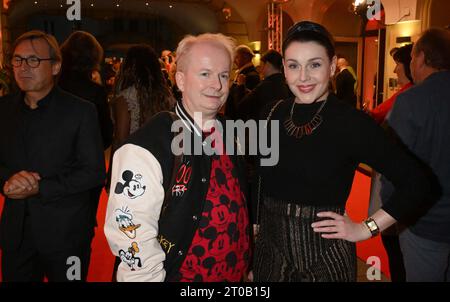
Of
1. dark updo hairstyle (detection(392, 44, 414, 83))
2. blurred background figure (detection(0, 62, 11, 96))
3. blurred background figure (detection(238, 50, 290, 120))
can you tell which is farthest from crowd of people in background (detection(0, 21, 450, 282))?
blurred background figure (detection(0, 62, 11, 96))

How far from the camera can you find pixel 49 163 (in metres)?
2.08

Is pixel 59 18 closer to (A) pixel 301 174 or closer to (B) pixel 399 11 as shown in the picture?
(B) pixel 399 11

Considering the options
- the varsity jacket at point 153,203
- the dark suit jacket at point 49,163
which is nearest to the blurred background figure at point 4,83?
the dark suit jacket at point 49,163

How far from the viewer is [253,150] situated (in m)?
1.81

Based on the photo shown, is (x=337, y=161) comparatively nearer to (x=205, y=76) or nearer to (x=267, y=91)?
(x=205, y=76)

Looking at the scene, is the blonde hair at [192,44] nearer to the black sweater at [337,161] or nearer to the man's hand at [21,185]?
the black sweater at [337,161]

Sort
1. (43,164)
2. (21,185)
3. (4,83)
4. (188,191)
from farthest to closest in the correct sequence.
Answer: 1. (4,83)
2. (43,164)
3. (21,185)
4. (188,191)

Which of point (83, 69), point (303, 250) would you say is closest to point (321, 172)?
point (303, 250)

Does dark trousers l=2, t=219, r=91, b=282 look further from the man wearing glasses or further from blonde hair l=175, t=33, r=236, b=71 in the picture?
blonde hair l=175, t=33, r=236, b=71

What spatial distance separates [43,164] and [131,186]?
2.95 ft

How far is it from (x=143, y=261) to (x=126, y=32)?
1871 centimetres

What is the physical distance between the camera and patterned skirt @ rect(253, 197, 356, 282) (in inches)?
62.5

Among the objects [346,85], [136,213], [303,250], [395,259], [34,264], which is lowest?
[395,259]
